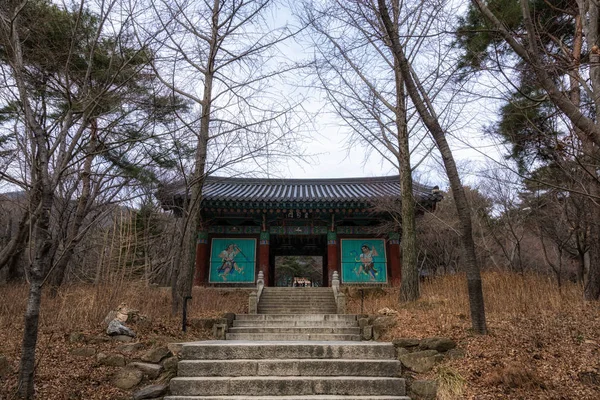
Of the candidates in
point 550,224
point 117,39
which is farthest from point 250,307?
point 550,224

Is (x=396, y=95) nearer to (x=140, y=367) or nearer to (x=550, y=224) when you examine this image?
(x=550, y=224)

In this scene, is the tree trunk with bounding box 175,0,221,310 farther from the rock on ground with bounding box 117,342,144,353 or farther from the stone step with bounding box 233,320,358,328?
the rock on ground with bounding box 117,342,144,353

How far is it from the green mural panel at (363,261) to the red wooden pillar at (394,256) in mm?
230

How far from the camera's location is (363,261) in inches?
539

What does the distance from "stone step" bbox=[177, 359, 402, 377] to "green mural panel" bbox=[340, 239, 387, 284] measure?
28.9 ft

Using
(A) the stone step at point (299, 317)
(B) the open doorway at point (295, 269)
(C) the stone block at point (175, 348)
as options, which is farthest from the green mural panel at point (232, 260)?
(B) the open doorway at point (295, 269)

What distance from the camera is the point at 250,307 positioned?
987cm

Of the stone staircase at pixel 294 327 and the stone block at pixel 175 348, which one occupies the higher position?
the stone block at pixel 175 348

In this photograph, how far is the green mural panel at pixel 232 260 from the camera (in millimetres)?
13547

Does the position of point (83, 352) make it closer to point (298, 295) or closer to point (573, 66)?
point (573, 66)

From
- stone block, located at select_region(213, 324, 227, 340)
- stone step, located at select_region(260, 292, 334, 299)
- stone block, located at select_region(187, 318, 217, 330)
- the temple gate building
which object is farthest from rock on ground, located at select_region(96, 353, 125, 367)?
the temple gate building

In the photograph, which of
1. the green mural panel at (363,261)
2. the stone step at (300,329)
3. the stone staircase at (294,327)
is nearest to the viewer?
the stone staircase at (294,327)

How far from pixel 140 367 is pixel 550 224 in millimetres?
11090

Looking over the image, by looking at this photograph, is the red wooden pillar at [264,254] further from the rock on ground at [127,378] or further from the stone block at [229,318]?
the rock on ground at [127,378]
